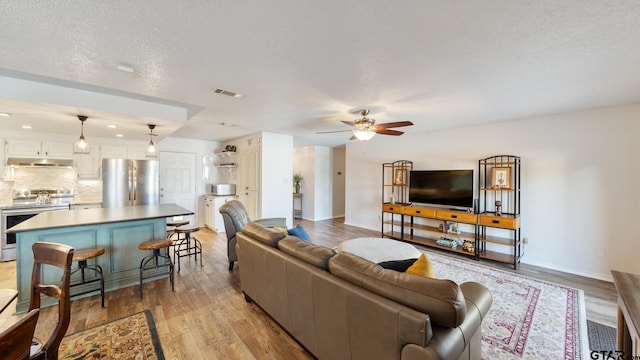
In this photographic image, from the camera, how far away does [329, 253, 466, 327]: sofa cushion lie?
123 centimetres

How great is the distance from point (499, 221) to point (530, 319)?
6.17 feet

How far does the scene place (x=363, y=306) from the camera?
144 cm

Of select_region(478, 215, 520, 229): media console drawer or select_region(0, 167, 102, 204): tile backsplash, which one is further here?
select_region(0, 167, 102, 204): tile backsplash

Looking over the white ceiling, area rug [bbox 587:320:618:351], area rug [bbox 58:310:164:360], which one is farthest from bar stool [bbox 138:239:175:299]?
area rug [bbox 587:320:618:351]

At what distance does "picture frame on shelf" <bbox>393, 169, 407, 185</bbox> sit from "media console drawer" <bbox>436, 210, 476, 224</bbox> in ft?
3.86

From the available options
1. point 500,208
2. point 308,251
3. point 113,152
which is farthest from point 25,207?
point 500,208

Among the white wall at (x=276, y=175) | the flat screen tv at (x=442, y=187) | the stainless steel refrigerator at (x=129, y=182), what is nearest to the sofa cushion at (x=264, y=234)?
the white wall at (x=276, y=175)

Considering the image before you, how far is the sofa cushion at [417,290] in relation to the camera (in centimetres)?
123

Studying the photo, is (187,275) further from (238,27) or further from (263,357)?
(238,27)

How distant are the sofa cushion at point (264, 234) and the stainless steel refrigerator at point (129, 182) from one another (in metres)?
4.25

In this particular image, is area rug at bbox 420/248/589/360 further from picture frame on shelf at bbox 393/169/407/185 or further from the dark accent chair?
the dark accent chair

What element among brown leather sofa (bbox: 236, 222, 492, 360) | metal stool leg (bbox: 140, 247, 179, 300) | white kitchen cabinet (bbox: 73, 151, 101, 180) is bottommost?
metal stool leg (bbox: 140, 247, 179, 300)

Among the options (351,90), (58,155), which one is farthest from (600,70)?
(58,155)

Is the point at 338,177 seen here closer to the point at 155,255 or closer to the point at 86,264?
the point at 155,255
